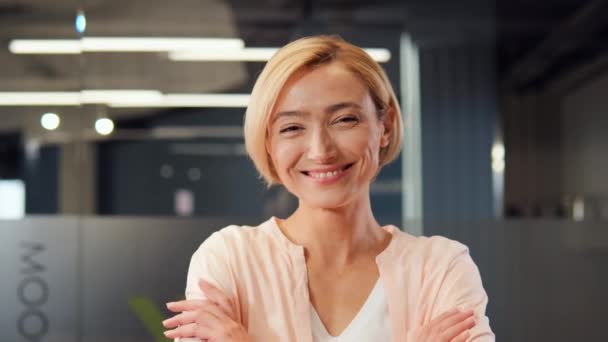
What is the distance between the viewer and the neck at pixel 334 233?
4.49 ft

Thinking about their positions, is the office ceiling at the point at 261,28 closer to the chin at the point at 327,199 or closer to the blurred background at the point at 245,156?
the blurred background at the point at 245,156

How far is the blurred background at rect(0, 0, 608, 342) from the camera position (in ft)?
12.8

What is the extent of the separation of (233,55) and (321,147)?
2.70 meters

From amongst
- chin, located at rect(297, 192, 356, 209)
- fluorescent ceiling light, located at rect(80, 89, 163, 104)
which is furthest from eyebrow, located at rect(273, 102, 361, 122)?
fluorescent ceiling light, located at rect(80, 89, 163, 104)

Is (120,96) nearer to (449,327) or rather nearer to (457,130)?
(457,130)

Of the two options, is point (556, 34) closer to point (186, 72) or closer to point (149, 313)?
point (186, 72)

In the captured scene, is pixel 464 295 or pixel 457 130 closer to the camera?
pixel 464 295

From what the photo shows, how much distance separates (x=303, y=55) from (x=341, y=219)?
0.26 metres

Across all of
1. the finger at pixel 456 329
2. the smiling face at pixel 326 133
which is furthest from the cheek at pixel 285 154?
the finger at pixel 456 329

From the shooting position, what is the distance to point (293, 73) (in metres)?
1.30

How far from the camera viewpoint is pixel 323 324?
51.9 inches

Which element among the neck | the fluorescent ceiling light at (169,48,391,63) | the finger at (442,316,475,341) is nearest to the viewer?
the finger at (442,316,475,341)

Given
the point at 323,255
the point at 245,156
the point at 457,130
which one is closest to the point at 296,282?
the point at 323,255

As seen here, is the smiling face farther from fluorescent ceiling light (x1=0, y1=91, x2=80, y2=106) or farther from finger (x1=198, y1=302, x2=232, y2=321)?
fluorescent ceiling light (x1=0, y1=91, x2=80, y2=106)
